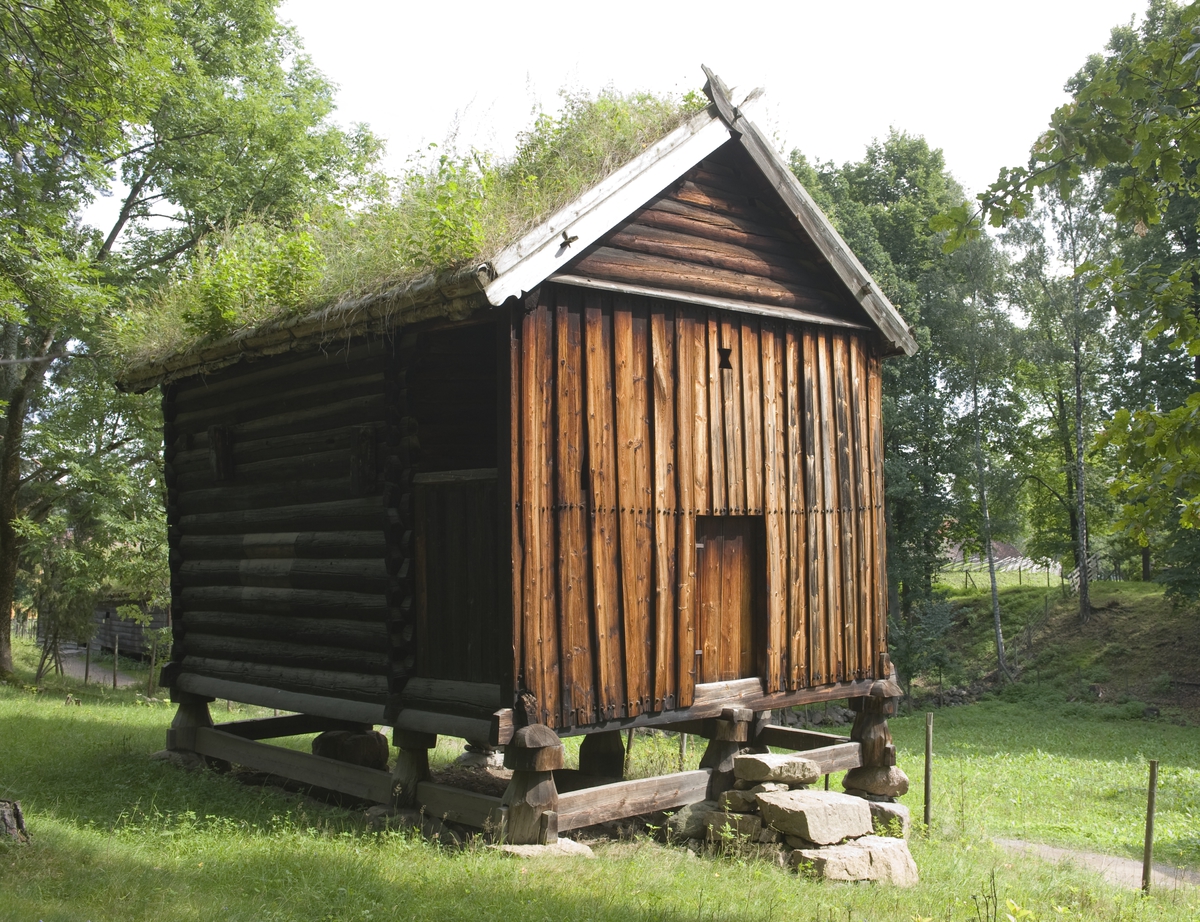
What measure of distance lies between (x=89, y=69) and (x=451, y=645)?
7491 millimetres

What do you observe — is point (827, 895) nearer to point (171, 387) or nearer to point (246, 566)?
point (246, 566)

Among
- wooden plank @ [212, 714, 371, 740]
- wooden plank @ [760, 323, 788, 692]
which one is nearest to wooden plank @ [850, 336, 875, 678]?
wooden plank @ [760, 323, 788, 692]

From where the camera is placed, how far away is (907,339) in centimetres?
1177

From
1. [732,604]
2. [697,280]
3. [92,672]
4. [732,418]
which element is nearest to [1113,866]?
[732,604]

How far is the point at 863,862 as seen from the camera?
29.0 ft

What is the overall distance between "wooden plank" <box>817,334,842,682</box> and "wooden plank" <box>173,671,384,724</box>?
15.6 feet

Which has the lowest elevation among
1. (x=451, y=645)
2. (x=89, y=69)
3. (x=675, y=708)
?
(x=675, y=708)

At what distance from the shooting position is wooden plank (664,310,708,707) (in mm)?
9461

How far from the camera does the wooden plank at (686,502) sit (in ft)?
31.0

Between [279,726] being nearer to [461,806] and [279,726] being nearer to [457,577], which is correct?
[461,806]

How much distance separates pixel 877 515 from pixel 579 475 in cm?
451

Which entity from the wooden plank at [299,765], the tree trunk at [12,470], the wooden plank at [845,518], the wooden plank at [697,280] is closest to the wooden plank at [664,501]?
the wooden plank at [697,280]

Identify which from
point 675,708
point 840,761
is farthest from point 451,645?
point 840,761

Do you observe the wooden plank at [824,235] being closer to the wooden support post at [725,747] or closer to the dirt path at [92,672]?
the wooden support post at [725,747]
